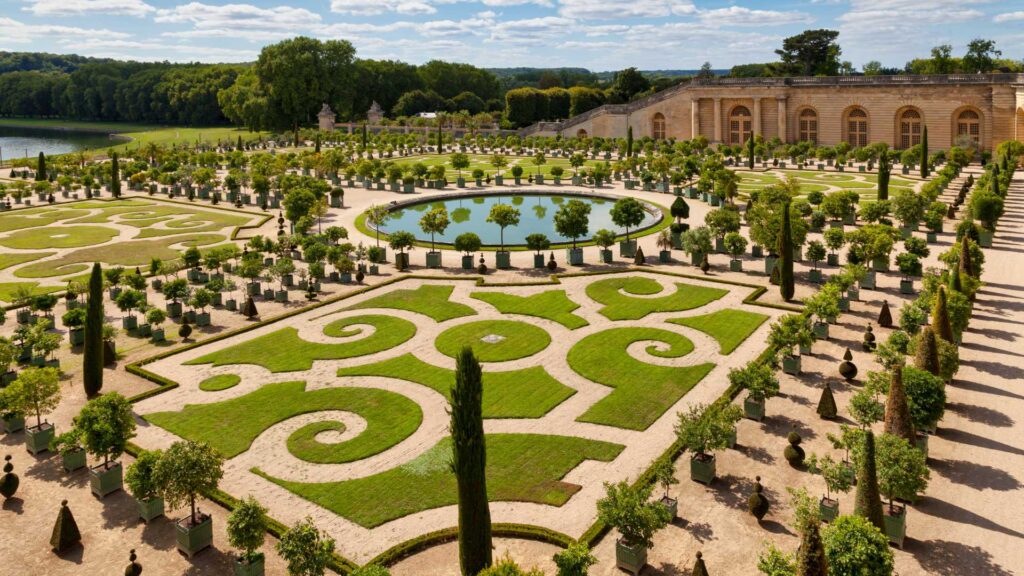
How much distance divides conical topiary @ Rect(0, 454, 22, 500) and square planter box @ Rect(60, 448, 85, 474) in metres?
1.48

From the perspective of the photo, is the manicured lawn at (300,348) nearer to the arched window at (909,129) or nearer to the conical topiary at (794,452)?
the conical topiary at (794,452)

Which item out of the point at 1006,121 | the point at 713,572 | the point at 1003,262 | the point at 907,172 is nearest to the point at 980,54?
the point at 1006,121

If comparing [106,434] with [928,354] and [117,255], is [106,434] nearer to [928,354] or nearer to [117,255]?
[928,354]

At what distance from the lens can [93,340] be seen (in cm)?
2838

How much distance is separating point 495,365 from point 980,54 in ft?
452

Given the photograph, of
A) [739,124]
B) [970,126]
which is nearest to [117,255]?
[739,124]

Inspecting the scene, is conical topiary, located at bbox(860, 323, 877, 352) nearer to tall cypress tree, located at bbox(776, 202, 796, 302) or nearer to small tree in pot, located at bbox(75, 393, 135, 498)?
tall cypress tree, located at bbox(776, 202, 796, 302)

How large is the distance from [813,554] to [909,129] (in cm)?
9510

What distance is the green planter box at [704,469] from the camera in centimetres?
2194

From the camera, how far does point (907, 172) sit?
269 ft

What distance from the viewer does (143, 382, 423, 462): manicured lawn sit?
24.7 meters

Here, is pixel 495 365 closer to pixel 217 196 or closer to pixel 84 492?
pixel 84 492

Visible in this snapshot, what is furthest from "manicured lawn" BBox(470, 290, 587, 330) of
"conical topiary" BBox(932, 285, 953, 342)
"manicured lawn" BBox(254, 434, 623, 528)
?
"conical topiary" BBox(932, 285, 953, 342)

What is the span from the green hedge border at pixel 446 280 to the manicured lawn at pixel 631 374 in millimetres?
2083
